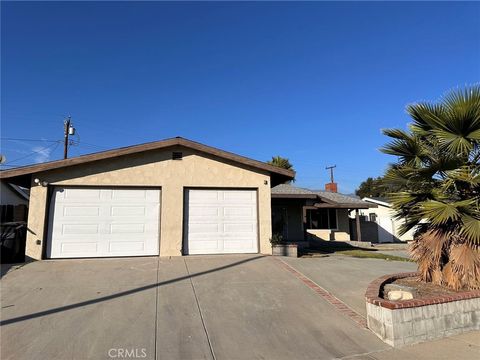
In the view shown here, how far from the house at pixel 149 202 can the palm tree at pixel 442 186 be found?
5.17m

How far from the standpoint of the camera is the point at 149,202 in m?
11.7

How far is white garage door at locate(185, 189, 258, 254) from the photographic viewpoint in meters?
11.9

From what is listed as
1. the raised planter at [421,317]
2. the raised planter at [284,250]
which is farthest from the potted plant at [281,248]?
the raised planter at [421,317]

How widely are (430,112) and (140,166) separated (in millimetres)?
8633

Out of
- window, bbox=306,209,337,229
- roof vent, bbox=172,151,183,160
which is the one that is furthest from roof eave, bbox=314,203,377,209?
roof vent, bbox=172,151,183,160

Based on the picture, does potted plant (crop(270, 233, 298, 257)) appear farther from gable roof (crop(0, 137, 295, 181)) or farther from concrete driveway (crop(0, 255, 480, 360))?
concrete driveway (crop(0, 255, 480, 360))

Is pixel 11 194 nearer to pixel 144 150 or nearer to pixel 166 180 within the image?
pixel 144 150

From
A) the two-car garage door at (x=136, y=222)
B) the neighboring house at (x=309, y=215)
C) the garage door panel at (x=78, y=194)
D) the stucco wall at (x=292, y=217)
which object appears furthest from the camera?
the stucco wall at (x=292, y=217)

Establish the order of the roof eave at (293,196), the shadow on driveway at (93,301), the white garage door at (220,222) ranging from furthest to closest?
the roof eave at (293,196) → the white garage door at (220,222) → the shadow on driveway at (93,301)

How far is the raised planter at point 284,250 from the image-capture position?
12.5 m

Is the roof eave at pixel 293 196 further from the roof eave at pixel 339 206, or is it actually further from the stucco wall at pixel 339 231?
the stucco wall at pixel 339 231

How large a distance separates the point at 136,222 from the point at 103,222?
1.02m

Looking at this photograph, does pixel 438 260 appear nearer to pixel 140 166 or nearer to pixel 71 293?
pixel 71 293

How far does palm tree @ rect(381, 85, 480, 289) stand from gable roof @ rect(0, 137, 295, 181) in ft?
16.1
